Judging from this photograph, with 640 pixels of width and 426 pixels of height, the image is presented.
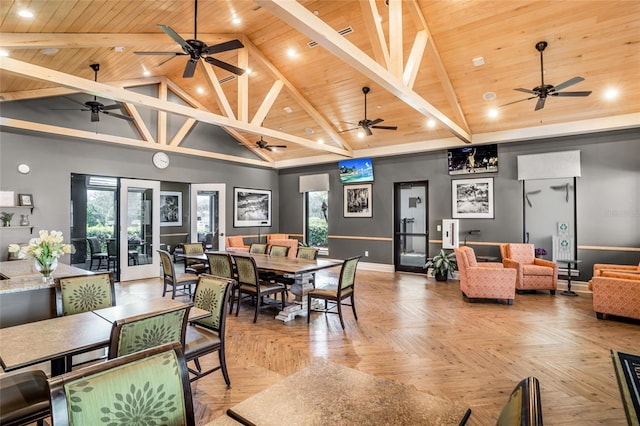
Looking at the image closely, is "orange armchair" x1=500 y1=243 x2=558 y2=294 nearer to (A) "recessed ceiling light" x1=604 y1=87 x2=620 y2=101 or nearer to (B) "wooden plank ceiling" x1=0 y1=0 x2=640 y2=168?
(B) "wooden plank ceiling" x1=0 y1=0 x2=640 y2=168

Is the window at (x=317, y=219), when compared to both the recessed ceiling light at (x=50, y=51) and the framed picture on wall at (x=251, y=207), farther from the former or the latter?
the recessed ceiling light at (x=50, y=51)

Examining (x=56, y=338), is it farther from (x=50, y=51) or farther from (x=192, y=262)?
(x=192, y=262)

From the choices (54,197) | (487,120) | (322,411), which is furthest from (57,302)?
(487,120)

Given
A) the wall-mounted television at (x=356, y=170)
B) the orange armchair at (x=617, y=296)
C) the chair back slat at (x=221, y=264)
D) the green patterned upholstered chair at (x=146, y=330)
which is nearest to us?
the green patterned upholstered chair at (x=146, y=330)

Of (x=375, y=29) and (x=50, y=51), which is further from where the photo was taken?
(x=50, y=51)

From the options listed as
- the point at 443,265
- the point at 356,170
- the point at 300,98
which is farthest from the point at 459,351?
the point at 356,170

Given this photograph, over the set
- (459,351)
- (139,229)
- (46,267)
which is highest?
(139,229)

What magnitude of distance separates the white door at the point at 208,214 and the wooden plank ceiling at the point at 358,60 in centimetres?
128

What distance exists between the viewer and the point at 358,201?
29.8 ft

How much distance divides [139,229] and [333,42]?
641 cm

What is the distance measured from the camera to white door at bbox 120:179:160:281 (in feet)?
23.5

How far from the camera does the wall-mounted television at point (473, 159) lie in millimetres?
7117

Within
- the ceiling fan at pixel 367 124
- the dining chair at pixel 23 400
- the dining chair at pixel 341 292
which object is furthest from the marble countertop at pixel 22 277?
the ceiling fan at pixel 367 124

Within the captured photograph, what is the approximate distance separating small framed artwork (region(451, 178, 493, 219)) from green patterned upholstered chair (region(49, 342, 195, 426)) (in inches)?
287
